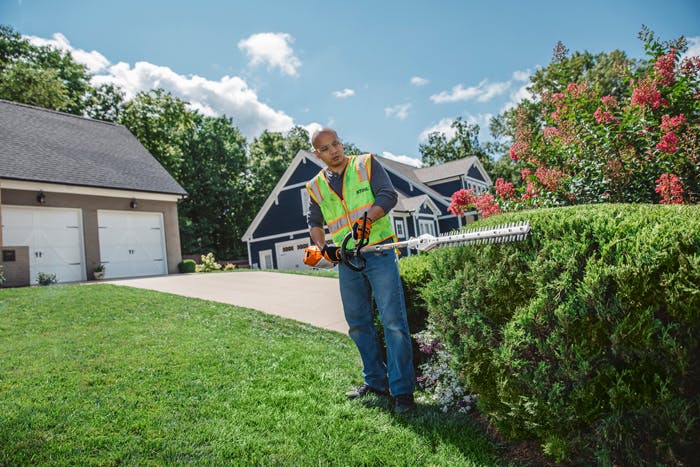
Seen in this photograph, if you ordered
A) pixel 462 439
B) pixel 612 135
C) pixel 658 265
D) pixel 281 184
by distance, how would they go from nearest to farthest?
pixel 658 265, pixel 462 439, pixel 612 135, pixel 281 184

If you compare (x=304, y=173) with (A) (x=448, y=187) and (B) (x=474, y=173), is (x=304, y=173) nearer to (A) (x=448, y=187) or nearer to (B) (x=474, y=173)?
(A) (x=448, y=187)

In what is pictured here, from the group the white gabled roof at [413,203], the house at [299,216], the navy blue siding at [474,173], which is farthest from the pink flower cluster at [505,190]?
the navy blue siding at [474,173]

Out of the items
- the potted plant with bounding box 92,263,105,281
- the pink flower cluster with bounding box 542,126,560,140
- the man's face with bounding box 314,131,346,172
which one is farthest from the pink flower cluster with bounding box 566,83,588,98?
the potted plant with bounding box 92,263,105,281

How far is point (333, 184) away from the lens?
343cm

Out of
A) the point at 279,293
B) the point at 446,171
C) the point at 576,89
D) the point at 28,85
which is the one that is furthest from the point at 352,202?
the point at 28,85

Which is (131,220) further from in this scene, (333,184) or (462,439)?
(462,439)

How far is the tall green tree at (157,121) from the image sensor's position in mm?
27266

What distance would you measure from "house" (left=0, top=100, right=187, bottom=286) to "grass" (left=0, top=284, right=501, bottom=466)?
32.3ft

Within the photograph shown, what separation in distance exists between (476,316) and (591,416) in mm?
752

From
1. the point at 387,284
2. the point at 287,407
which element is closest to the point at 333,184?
the point at 387,284

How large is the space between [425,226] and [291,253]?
808 centimetres

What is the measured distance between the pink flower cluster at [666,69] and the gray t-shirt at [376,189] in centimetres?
328

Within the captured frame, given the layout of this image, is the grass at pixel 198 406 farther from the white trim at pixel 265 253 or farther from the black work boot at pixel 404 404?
the white trim at pixel 265 253

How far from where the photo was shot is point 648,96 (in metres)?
4.19
